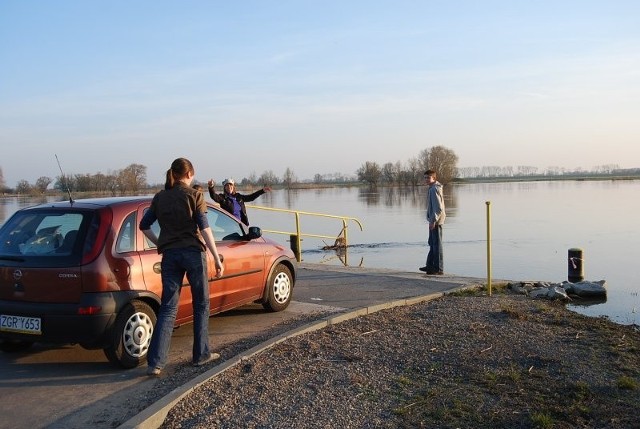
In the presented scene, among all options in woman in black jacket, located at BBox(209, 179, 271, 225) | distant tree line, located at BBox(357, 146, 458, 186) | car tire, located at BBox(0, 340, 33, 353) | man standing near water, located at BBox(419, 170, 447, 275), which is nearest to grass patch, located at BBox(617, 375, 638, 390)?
car tire, located at BBox(0, 340, 33, 353)

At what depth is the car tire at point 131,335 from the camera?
17.8 ft

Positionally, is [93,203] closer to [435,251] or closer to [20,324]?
[20,324]

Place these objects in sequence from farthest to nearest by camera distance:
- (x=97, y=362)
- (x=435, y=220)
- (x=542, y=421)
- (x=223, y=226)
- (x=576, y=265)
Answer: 1. (x=576, y=265)
2. (x=435, y=220)
3. (x=223, y=226)
4. (x=97, y=362)
5. (x=542, y=421)

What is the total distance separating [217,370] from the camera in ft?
16.7

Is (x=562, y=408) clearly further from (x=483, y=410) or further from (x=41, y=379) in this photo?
(x=41, y=379)

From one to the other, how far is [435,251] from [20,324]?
24.7 ft

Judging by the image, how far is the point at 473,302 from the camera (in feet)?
26.9

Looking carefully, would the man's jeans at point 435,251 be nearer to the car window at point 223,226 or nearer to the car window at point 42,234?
the car window at point 223,226

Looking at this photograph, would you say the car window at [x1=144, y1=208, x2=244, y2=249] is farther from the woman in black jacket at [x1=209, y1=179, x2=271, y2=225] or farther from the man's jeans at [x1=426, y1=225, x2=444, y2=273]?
the man's jeans at [x1=426, y1=225, x2=444, y2=273]

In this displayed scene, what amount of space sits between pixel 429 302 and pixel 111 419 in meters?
4.99

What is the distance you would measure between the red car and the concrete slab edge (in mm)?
976

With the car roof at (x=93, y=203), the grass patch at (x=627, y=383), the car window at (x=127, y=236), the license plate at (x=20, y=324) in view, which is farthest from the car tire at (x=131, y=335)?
the grass patch at (x=627, y=383)

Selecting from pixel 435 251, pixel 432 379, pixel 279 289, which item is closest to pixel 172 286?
pixel 432 379

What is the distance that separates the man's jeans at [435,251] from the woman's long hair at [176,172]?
6.57 meters
